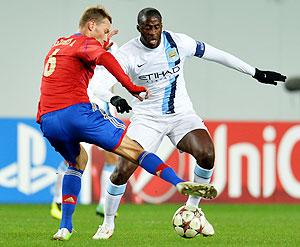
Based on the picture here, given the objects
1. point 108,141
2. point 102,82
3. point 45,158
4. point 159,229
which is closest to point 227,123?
point 45,158

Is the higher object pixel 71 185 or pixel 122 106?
pixel 122 106

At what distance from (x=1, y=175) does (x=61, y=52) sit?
23.8 feet

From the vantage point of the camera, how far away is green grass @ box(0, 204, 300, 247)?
8.97 m

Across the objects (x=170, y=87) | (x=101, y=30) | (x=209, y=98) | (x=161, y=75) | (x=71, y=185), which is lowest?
(x=71, y=185)

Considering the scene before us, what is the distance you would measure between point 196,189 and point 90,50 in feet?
4.47

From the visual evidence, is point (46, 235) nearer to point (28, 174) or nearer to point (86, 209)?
point (86, 209)

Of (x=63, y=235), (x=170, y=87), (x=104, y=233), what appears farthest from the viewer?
(x=170, y=87)

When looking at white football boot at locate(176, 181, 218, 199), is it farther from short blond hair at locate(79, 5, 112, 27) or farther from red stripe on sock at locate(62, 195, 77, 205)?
short blond hair at locate(79, 5, 112, 27)

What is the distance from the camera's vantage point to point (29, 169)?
1554 centimetres

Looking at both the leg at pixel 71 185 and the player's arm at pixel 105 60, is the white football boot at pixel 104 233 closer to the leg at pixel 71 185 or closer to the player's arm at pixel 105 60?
the leg at pixel 71 185

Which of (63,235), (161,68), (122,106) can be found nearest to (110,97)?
(122,106)

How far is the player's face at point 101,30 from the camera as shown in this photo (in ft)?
28.7

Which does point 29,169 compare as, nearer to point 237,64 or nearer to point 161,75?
point 161,75

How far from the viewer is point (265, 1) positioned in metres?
18.3
